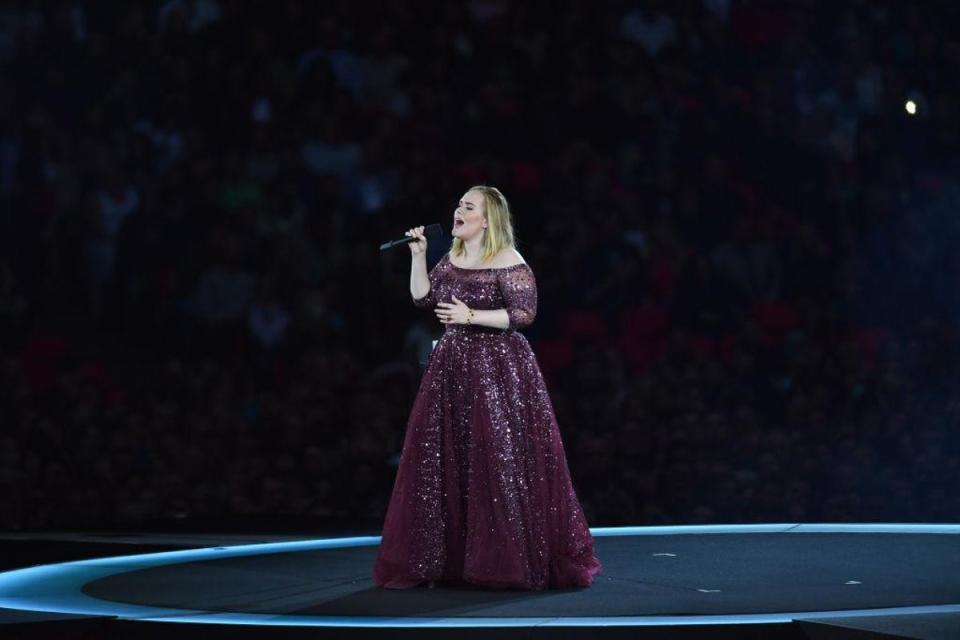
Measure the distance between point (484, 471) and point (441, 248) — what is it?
9.35ft

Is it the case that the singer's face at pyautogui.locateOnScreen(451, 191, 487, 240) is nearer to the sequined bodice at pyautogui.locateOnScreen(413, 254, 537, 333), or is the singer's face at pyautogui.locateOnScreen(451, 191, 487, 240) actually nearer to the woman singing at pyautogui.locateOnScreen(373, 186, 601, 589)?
the woman singing at pyautogui.locateOnScreen(373, 186, 601, 589)

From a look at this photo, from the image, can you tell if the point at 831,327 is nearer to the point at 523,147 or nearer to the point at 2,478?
the point at 523,147

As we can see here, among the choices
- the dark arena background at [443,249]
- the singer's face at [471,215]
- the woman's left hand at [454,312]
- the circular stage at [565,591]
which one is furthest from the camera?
the dark arena background at [443,249]

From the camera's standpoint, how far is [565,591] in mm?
3504

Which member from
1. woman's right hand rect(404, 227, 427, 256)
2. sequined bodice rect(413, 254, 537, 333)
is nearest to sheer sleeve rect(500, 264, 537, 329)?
sequined bodice rect(413, 254, 537, 333)

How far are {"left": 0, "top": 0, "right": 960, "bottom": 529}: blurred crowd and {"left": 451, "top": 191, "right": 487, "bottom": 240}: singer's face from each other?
2.31m

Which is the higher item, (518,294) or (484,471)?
(518,294)

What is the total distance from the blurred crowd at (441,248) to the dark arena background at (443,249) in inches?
0.6

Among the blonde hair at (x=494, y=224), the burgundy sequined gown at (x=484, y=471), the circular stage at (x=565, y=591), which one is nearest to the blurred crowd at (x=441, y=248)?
the circular stage at (x=565, y=591)

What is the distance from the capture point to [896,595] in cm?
334

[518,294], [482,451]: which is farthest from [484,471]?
[518,294]

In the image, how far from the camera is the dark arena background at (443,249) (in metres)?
5.88

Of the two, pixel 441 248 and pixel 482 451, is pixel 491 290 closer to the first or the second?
pixel 482 451

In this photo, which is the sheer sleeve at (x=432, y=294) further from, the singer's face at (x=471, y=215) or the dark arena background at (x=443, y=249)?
the dark arena background at (x=443, y=249)
